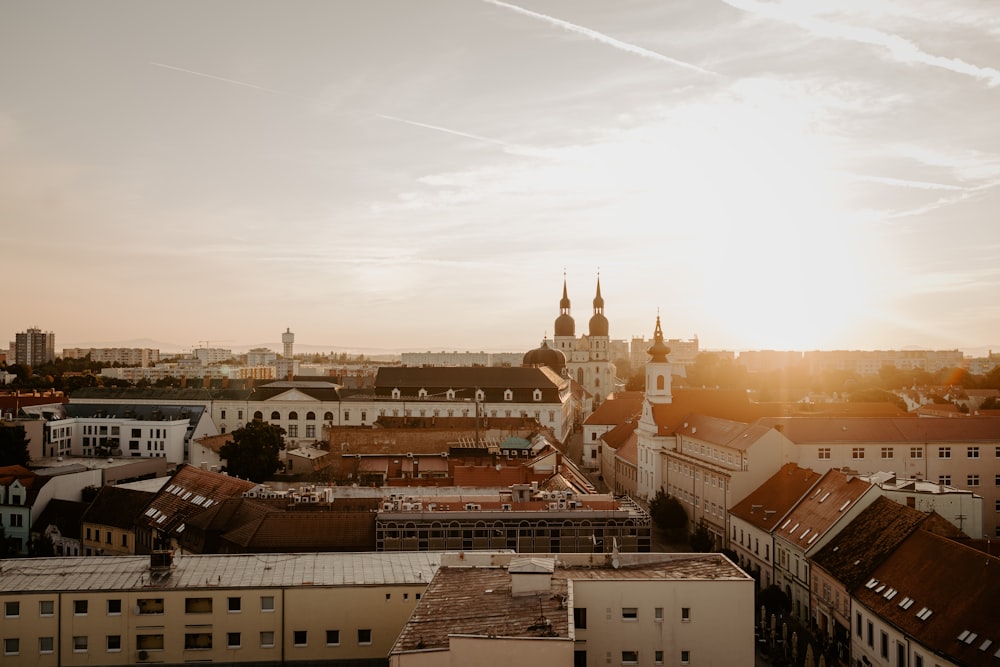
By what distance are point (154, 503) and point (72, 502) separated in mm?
9678

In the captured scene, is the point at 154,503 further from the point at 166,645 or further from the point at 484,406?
the point at 484,406

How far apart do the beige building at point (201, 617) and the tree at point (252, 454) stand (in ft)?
127

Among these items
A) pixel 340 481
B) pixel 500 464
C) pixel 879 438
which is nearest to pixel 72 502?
pixel 340 481

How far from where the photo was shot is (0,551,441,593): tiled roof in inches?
1171

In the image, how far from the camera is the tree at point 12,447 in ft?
222

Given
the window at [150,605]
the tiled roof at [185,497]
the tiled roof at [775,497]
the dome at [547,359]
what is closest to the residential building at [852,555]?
the tiled roof at [775,497]

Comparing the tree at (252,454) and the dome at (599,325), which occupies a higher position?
the dome at (599,325)

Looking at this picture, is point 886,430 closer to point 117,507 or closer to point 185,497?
point 185,497

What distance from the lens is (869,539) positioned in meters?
35.8

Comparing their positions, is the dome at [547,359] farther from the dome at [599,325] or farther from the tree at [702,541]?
the tree at [702,541]

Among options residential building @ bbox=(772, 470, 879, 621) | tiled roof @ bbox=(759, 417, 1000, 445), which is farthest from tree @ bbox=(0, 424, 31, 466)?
residential building @ bbox=(772, 470, 879, 621)

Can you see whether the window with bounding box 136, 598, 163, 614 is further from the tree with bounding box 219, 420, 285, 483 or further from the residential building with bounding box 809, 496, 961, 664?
the tree with bounding box 219, 420, 285, 483

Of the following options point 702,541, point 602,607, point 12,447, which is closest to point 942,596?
point 602,607

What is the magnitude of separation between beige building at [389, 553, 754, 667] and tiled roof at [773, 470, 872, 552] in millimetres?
12085
